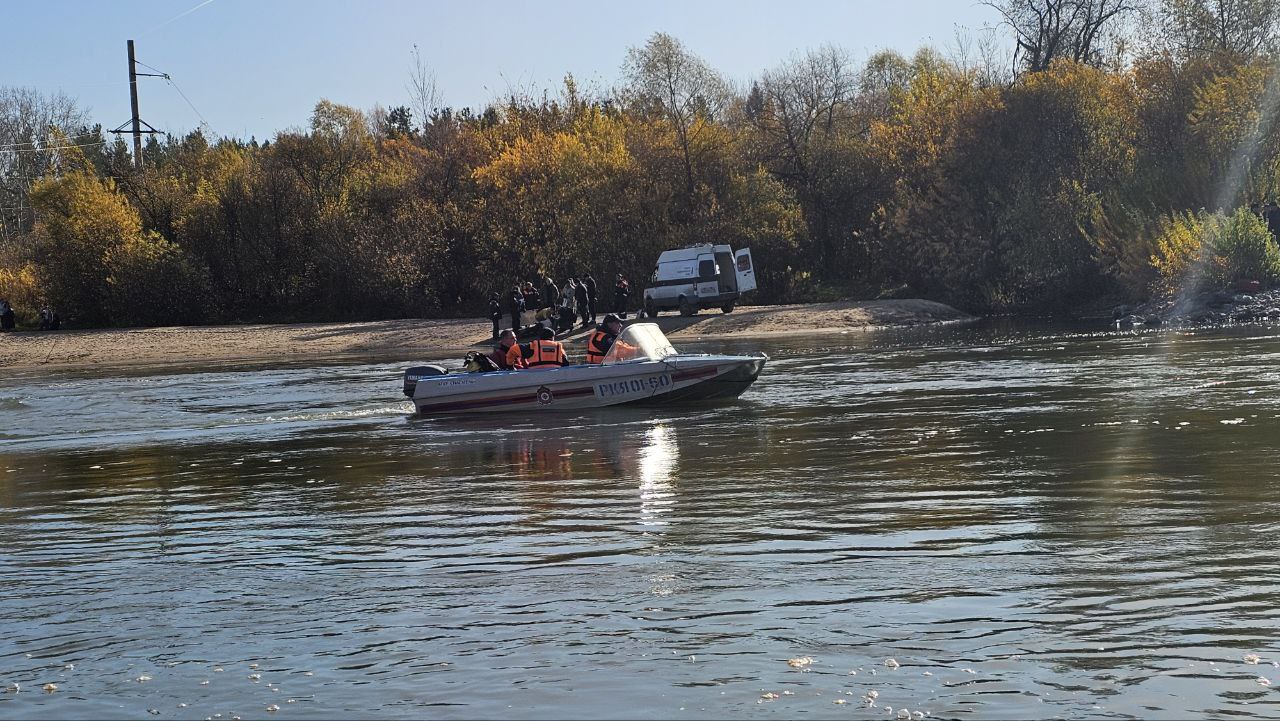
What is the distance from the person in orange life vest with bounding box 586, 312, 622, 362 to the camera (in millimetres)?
23300

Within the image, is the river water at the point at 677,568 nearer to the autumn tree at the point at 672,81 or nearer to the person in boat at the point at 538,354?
the person in boat at the point at 538,354

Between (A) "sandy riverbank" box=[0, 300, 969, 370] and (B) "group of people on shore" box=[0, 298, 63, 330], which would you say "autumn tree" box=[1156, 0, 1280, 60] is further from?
(B) "group of people on shore" box=[0, 298, 63, 330]

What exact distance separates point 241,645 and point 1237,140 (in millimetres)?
49338

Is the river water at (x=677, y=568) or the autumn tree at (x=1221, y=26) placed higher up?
the autumn tree at (x=1221, y=26)

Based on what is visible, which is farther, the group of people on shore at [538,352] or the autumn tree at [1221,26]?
the autumn tree at [1221,26]

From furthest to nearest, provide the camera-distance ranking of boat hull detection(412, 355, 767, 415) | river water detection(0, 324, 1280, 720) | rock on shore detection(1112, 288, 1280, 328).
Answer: rock on shore detection(1112, 288, 1280, 328) < boat hull detection(412, 355, 767, 415) < river water detection(0, 324, 1280, 720)

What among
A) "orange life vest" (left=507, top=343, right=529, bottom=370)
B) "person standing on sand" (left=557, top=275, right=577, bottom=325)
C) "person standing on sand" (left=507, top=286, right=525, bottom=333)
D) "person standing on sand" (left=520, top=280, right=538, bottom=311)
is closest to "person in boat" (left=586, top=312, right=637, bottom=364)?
"orange life vest" (left=507, top=343, right=529, bottom=370)

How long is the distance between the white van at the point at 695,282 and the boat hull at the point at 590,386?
28.2 m

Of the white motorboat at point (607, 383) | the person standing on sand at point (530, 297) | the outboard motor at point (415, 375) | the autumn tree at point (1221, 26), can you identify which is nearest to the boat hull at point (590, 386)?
the white motorboat at point (607, 383)

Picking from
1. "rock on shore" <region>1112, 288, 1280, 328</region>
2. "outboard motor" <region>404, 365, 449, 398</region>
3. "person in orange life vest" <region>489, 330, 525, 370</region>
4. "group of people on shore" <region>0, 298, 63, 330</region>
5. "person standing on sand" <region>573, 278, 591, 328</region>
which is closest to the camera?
"person in orange life vest" <region>489, 330, 525, 370</region>

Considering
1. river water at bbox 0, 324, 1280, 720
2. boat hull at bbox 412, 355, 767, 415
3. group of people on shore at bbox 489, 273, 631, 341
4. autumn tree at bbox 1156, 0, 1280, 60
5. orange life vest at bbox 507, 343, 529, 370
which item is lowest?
river water at bbox 0, 324, 1280, 720

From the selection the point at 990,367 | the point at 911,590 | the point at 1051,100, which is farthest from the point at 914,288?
the point at 911,590

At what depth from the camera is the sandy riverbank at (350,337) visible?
48500mm

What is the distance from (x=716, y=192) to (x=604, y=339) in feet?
130
